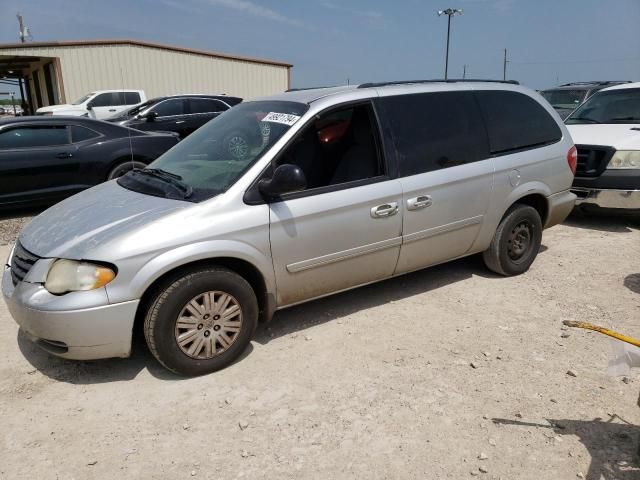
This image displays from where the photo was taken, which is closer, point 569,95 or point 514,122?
→ point 514,122

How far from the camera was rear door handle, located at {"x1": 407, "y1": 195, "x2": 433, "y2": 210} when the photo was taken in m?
3.87

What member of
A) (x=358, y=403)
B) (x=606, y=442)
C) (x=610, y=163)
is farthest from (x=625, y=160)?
(x=358, y=403)

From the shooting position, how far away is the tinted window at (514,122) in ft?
14.5

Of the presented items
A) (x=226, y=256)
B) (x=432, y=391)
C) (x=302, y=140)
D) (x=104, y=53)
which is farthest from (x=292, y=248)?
(x=104, y=53)

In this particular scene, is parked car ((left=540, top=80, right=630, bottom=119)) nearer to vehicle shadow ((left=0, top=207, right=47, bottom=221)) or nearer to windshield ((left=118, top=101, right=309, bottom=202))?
windshield ((left=118, top=101, right=309, bottom=202))

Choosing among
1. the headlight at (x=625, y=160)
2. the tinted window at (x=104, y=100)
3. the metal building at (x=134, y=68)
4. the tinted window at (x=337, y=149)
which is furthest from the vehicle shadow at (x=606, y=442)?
the metal building at (x=134, y=68)

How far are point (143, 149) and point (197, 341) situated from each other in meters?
5.52

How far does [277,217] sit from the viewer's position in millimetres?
3334

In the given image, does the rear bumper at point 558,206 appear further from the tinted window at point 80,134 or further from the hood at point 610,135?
the tinted window at point 80,134

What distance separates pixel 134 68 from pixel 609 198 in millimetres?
21794

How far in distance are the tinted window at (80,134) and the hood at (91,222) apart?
4208 mm

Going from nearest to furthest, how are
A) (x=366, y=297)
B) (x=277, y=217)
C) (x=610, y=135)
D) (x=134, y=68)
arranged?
(x=277, y=217) → (x=366, y=297) → (x=610, y=135) → (x=134, y=68)

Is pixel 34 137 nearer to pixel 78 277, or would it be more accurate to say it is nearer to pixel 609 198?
pixel 78 277

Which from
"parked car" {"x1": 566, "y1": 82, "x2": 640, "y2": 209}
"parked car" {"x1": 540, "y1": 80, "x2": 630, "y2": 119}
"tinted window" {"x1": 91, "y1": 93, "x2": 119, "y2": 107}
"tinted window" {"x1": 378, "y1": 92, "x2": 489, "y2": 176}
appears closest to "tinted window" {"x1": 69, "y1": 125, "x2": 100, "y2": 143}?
"tinted window" {"x1": 378, "y1": 92, "x2": 489, "y2": 176}
